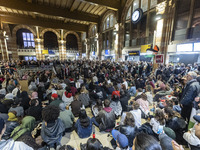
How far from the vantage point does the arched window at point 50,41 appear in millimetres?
25641

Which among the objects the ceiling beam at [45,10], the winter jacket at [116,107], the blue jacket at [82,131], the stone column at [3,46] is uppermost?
the ceiling beam at [45,10]

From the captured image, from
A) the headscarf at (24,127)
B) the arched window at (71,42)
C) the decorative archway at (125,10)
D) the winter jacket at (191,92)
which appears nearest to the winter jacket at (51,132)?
the headscarf at (24,127)

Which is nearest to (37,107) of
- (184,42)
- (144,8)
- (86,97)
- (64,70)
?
(86,97)

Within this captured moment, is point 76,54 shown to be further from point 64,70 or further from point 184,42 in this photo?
point 184,42

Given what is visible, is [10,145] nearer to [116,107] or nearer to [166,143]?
[166,143]

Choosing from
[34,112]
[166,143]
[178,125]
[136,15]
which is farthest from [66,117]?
[136,15]

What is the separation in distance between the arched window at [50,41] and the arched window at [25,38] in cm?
294

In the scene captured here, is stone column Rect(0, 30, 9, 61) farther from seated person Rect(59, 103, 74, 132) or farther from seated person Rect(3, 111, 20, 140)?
seated person Rect(59, 103, 74, 132)

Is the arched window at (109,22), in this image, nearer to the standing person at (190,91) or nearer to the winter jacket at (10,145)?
the standing person at (190,91)

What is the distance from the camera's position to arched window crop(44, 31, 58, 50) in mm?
25641

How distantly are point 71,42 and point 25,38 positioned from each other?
36.1 ft

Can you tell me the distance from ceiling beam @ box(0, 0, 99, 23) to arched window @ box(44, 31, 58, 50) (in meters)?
13.0

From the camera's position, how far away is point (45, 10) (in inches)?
545

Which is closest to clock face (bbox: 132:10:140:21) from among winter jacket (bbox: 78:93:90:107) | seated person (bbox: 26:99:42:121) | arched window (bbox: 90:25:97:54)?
arched window (bbox: 90:25:97:54)
